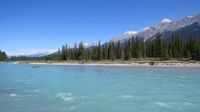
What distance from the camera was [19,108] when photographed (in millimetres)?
16375

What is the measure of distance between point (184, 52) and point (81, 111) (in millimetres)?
96497

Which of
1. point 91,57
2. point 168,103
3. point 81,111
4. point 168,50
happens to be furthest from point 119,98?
point 91,57

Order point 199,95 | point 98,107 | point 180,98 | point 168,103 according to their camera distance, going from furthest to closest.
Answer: point 199,95 < point 180,98 < point 168,103 < point 98,107

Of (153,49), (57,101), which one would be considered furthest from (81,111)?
(153,49)

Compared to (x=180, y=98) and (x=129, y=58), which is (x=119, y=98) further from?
(x=129, y=58)

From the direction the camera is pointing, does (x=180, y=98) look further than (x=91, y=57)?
No

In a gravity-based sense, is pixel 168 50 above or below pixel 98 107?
above

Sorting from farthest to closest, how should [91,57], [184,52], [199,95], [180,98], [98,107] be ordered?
[91,57] → [184,52] → [199,95] → [180,98] → [98,107]

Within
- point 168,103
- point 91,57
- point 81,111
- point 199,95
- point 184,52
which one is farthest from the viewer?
point 91,57

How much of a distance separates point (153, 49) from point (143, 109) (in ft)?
341

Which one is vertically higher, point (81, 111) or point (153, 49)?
point (153, 49)

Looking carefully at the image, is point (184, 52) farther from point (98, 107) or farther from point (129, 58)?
point (98, 107)

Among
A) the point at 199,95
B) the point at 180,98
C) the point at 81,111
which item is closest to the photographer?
the point at 81,111

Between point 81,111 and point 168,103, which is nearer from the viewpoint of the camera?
point 81,111
